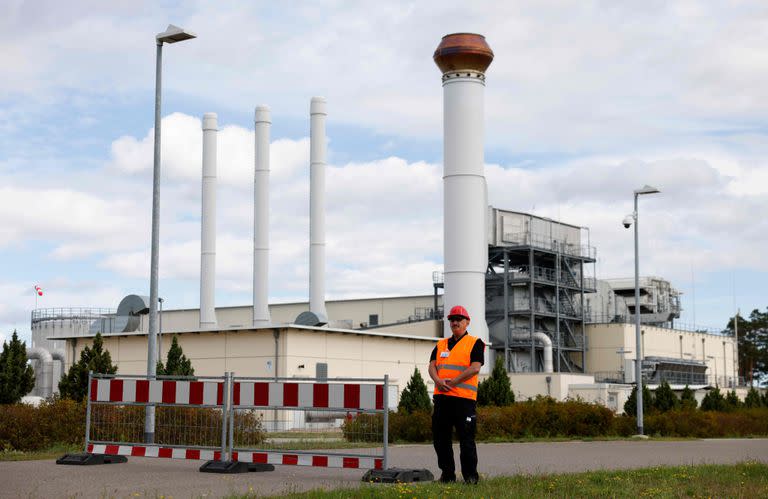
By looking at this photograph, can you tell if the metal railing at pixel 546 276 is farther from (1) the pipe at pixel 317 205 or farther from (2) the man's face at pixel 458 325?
(2) the man's face at pixel 458 325

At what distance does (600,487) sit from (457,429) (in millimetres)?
1805

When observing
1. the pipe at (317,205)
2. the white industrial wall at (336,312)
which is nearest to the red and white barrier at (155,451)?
the pipe at (317,205)

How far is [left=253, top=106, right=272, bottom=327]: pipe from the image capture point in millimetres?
56719

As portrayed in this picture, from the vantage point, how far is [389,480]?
12.8m

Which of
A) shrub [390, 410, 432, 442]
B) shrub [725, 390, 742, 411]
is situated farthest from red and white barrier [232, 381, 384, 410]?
shrub [725, 390, 742, 411]

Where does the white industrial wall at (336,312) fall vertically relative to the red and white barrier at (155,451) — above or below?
above

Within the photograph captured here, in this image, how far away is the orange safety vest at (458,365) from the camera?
1189cm

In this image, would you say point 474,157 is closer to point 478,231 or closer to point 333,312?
point 478,231

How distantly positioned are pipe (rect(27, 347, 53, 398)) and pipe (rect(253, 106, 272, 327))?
431 inches

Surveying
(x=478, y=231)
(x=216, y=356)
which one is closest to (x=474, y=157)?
(x=478, y=231)

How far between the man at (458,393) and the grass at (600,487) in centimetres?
34

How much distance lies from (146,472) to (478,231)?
28932 mm

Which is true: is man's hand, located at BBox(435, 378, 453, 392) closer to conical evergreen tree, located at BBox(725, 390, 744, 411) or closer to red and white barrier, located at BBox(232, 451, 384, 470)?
red and white barrier, located at BBox(232, 451, 384, 470)

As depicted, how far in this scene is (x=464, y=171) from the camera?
4212 centimetres
